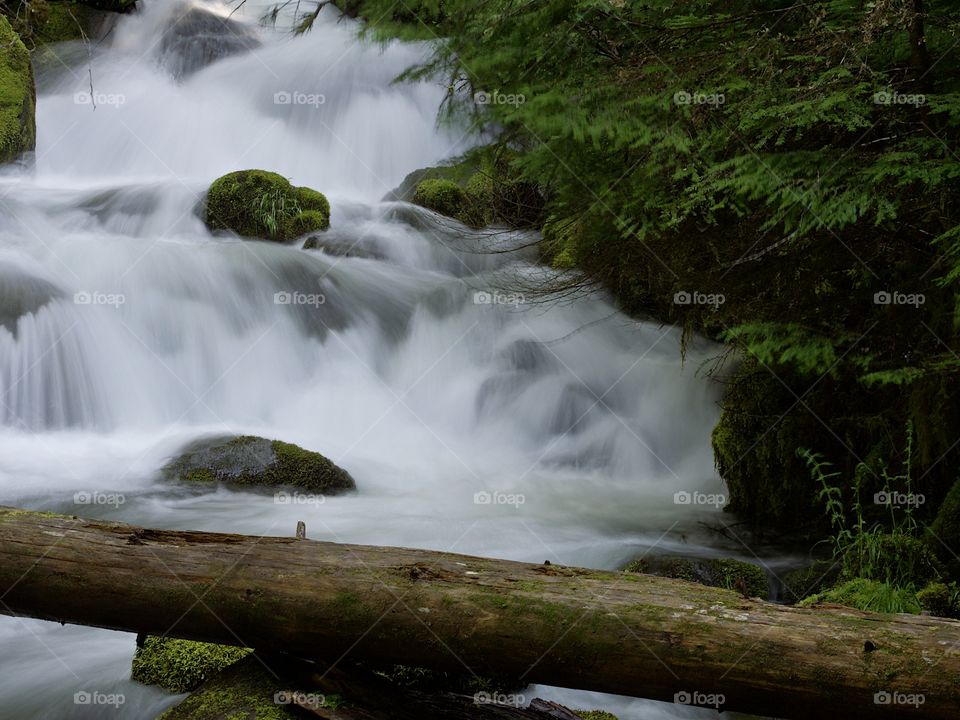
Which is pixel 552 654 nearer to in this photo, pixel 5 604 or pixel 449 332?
pixel 5 604

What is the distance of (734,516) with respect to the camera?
22.7 feet

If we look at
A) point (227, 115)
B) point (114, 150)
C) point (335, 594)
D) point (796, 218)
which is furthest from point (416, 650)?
point (227, 115)

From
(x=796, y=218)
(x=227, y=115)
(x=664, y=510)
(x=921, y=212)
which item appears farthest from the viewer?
(x=227, y=115)

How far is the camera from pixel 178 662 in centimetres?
401

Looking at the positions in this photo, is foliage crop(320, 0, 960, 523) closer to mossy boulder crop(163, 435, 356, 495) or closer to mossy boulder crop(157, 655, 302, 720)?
mossy boulder crop(157, 655, 302, 720)

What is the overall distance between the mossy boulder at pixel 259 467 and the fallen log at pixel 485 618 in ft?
12.0

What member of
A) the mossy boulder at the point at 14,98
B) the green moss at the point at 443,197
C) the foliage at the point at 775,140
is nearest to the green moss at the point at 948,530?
the foliage at the point at 775,140

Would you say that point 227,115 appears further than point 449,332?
Yes

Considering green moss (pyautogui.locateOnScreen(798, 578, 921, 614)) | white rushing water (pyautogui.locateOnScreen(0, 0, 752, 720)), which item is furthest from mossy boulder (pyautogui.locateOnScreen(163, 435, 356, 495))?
green moss (pyautogui.locateOnScreen(798, 578, 921, 614))

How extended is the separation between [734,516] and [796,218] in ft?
10.8

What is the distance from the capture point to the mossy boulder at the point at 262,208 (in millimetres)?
12133

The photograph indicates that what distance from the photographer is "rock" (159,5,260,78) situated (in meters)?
17.6

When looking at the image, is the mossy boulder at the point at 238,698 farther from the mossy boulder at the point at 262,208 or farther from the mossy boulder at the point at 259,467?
the mossy boulder at the point at 262,208

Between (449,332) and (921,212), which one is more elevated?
(921,212)
